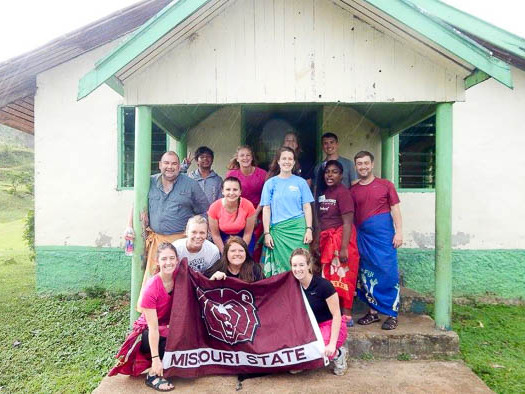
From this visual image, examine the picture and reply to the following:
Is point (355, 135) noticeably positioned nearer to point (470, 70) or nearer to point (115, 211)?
point (470, 70)

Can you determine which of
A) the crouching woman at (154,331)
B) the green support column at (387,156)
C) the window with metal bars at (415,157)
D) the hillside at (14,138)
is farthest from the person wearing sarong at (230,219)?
the hillside at (14,138)

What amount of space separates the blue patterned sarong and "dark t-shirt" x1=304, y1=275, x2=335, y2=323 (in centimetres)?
82

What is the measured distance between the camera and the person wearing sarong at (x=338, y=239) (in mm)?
4199

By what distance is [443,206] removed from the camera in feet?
14.0

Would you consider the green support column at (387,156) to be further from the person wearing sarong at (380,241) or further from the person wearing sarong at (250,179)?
the person wearing sarong at (250,179)

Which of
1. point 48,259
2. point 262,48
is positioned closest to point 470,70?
point 262,48

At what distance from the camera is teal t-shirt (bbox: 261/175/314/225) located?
4129 millimetres

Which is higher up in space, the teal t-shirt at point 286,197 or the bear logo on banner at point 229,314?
the teal t-shirt at point 286,197

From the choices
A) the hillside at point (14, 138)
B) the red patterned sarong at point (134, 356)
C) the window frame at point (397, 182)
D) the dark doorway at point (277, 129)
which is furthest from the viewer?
the hillside at point (14, 138)

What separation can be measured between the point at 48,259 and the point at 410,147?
5.88m

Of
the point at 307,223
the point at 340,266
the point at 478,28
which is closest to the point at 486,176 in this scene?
the point at 478,28

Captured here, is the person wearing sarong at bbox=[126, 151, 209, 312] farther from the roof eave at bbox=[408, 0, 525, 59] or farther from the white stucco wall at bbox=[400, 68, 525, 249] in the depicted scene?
the roof eave at bbox=[408, 0, 525, 59]

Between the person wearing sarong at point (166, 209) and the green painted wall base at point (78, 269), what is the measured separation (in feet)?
8.15

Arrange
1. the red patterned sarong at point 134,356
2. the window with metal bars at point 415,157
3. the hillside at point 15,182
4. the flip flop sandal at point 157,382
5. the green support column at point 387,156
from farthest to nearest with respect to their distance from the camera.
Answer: the hillside at point 15,182
the window with metal bars at point 415,157
the green support column at point 387,156
the red patterned sarong at point 134,356
the flip flop sandal at point 157,382
